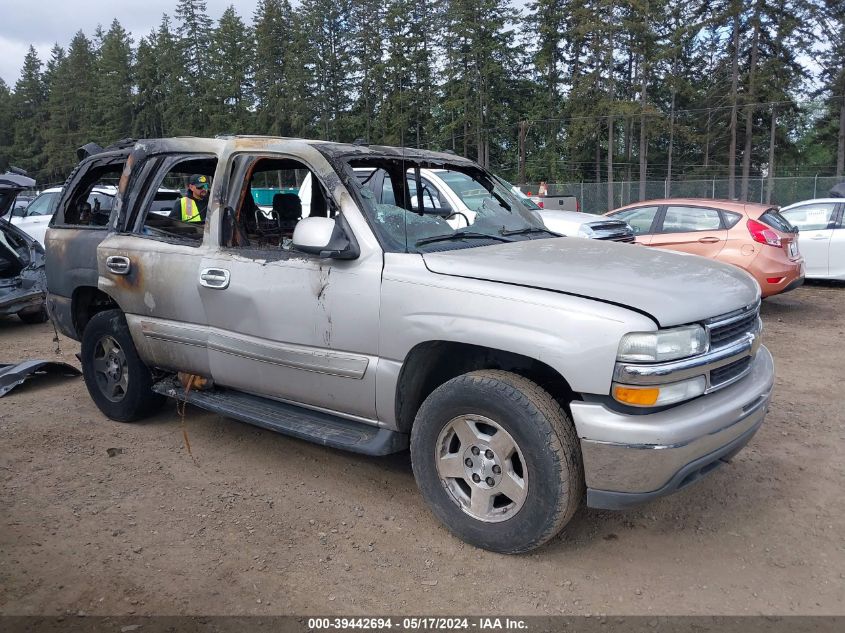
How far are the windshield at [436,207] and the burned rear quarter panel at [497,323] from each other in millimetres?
296

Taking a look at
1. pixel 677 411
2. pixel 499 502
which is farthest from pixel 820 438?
pixel 499 502

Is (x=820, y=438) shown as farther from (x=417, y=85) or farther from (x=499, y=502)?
(x=417, y=85)

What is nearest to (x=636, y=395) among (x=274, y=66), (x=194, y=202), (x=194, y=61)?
(x=194, y=202)

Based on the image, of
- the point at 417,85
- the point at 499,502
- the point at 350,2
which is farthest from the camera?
the point at 417,85

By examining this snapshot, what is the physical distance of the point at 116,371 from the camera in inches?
204

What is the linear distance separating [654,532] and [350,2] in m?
4.27

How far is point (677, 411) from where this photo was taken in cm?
299

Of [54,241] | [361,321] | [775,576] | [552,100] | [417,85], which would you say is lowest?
[775,576]

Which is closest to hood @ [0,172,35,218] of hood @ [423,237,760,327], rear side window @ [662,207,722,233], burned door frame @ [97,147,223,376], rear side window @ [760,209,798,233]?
burned door frame @ [97,147,223,376]

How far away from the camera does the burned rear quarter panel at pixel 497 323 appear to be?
289cm

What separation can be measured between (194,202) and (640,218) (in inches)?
280

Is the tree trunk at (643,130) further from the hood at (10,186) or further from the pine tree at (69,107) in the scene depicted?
the pine tree at (69,107)

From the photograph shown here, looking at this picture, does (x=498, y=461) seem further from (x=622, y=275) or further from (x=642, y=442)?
(x=622, y=275)

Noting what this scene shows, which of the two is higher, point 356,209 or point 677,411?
point 356,209
